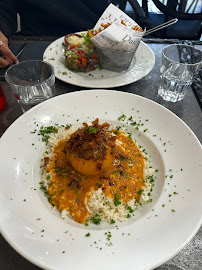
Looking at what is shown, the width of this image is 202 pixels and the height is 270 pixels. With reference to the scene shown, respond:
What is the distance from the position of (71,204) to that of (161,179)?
0.69 m

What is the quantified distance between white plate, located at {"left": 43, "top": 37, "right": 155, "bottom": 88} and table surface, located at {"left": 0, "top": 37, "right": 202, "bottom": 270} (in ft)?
0.39

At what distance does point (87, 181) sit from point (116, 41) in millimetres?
1703

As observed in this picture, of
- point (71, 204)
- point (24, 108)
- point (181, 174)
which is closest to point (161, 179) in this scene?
point (181, 174)

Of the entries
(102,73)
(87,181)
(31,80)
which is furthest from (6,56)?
(87,181)

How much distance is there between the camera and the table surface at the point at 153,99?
1431 mm

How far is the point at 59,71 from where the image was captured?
2787 millimetres

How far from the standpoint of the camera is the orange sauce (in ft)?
5.26

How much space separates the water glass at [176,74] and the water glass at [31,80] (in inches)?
49.3

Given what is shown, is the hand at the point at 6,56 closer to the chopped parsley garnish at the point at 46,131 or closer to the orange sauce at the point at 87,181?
the chopped parsley garnish at the point at 46,131

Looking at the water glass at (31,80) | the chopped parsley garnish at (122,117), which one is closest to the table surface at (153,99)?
the water glass at (31,80)

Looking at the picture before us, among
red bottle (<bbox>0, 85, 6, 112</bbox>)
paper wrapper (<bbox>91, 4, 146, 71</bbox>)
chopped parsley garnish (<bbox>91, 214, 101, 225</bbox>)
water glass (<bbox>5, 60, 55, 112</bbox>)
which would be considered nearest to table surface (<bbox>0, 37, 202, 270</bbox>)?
red bottle (<bbox>0, 85, 6, 112</bbox>)

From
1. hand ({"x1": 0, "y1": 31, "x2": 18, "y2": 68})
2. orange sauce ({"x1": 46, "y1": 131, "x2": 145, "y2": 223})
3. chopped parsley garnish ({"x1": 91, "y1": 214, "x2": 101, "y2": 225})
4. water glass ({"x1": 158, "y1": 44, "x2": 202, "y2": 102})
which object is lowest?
chopped parsley garnish ({"x1": 91, "y1": 214, "x2": 101, "y2": 225})

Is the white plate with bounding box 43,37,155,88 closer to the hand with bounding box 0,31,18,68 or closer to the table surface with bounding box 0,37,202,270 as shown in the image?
the table surface with bounding box 0,37,202,270

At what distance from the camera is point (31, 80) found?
2.56m
